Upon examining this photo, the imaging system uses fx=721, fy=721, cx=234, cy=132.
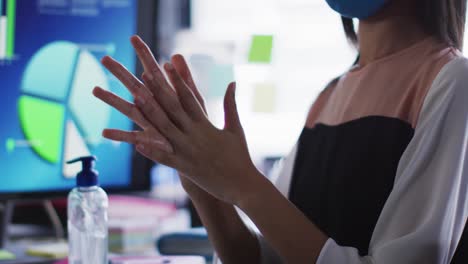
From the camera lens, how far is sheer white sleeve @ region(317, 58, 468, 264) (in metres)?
Result: 0.93

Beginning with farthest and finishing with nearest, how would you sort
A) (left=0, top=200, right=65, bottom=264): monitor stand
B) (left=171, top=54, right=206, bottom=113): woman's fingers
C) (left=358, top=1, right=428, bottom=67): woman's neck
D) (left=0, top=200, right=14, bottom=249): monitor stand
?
(left=0, top=200, right=14, bottom=249): monitor stand → (left=0, top=200, right=65, bottom=264): monitor stand → (left=358, top=1, right=428, bottom=67): woman's neck → (left=171, top=54, right=206, bottom=113): woman's fingers

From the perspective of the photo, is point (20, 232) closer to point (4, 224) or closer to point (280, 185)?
point (4, 224)

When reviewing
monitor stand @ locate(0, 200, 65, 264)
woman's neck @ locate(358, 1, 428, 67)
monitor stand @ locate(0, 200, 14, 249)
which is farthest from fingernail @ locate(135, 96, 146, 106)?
monitor stand @ locate(0, 200, 14, 249)

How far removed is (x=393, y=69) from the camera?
1140 millimetres

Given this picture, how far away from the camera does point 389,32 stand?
1157 mm

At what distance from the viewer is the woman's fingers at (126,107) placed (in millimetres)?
938

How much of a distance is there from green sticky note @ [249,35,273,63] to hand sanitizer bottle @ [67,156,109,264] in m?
0.83

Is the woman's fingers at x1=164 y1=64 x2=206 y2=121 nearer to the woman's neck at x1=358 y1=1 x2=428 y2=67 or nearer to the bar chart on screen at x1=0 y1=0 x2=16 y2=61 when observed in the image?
→ the woman's neck at x1=358 y1=1 x2=428 y2=67

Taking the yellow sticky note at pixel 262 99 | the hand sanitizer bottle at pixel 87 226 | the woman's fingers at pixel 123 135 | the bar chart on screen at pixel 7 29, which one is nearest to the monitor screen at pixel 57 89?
the bar chart on screen at pixel 7 29

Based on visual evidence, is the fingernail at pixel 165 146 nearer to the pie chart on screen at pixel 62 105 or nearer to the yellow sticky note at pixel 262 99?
the pie chart on screen at pixel 62 105

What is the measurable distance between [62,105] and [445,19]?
80 centimetres

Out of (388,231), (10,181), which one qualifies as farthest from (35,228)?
(388,231)

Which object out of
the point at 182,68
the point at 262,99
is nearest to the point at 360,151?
the point at 182,68

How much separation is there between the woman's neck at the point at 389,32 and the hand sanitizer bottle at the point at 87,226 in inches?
19.8
